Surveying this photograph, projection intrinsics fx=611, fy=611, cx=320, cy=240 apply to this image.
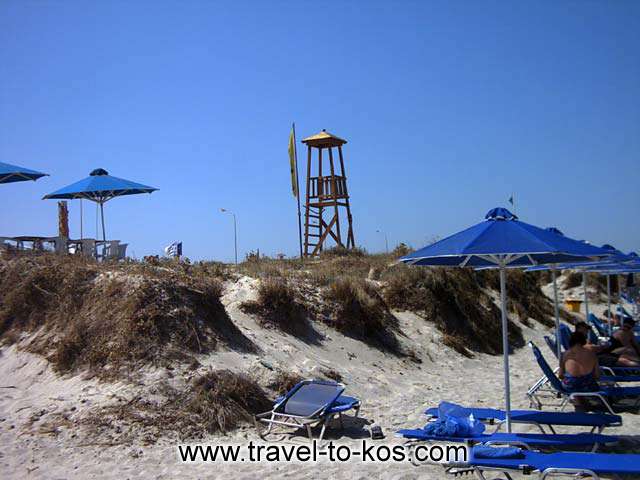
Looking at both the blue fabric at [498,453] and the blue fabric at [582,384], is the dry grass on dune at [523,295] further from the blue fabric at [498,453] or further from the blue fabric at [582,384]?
the blue fabric at [498,453]

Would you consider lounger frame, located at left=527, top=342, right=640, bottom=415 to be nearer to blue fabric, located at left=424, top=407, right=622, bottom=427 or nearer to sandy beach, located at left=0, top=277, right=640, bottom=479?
sandy beach, located at left=0, top=277, right=640, bottom=479

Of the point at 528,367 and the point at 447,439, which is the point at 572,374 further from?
the point at 528,367

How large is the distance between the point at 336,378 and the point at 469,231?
13.7 ft

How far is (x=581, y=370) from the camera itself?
25.5 feet

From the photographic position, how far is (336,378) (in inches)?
397

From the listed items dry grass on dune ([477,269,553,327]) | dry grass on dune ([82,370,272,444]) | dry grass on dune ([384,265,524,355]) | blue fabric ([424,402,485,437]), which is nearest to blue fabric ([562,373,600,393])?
blue fabric ([424,402,485,437])

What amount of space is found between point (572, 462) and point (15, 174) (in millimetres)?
14165

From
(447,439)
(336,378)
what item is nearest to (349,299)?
(336,378)

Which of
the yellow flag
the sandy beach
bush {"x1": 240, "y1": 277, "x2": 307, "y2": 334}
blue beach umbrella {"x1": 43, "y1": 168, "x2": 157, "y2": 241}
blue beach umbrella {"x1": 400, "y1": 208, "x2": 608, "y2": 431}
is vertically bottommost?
the sandy beach

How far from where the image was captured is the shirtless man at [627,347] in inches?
389

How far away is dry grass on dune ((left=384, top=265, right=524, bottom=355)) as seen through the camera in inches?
584

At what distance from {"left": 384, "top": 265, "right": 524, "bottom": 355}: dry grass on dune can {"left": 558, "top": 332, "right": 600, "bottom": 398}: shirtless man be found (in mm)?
6237

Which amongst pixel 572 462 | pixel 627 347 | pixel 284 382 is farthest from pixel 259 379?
pixel 627 347

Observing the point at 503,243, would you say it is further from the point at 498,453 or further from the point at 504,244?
the point at 498,453
